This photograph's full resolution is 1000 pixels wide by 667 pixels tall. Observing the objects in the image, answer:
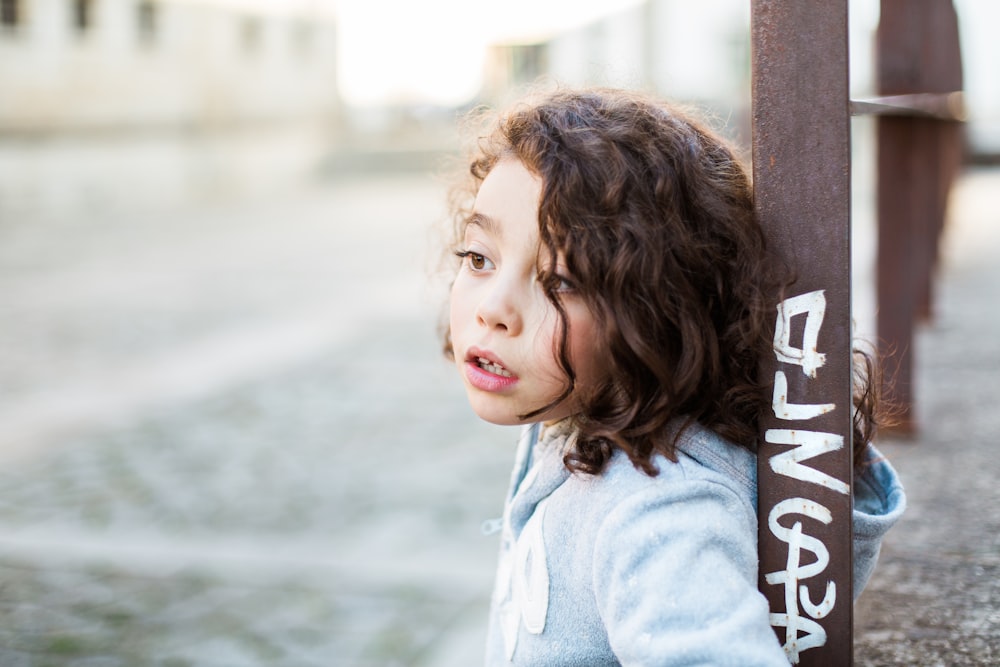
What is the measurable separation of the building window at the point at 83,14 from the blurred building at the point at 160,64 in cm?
2

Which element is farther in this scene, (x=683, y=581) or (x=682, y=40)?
(x=682, y=40)

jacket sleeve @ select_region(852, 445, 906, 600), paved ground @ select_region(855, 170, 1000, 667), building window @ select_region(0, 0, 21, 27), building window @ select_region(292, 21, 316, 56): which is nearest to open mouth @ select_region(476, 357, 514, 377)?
jacket sleeve @ select_region(852, 445, 906, 600)

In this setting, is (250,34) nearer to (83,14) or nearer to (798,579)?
(83,14)

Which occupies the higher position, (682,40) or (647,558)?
(682,40)

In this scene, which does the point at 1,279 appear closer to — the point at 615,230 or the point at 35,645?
the point at 35,645

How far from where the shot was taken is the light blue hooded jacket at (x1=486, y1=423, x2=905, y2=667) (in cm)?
99

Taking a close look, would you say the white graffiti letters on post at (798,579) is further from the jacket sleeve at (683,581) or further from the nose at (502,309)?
the nose at (502,309)

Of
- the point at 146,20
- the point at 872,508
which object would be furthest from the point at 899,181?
the point at 146,20

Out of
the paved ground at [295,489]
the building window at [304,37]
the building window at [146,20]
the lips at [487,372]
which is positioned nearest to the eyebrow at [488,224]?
the lips at [487,372]

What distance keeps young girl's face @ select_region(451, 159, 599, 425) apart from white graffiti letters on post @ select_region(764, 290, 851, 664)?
201 mm

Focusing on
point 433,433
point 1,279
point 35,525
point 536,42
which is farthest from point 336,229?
point 536,42

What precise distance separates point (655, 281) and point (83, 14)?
74.3 feet

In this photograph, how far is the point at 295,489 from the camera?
3971 millimetres

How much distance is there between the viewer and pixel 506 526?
1.35m
